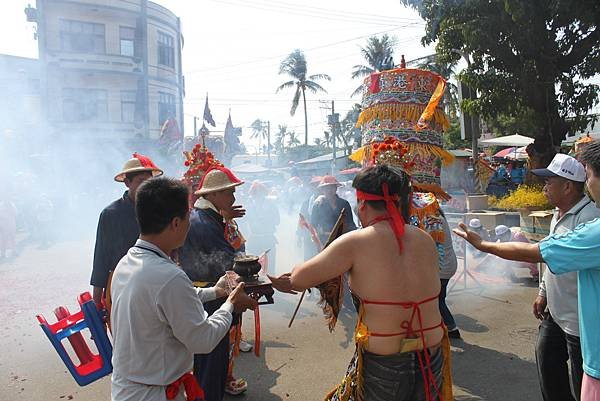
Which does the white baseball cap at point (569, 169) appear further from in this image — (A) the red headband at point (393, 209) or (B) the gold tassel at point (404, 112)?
(B) the gold tassel at point (404, 112)

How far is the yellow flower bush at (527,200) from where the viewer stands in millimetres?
10043

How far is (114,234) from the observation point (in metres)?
3.90

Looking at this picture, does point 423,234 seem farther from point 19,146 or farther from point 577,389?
point 19,146

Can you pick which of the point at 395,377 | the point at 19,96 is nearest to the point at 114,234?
the point at 395,377

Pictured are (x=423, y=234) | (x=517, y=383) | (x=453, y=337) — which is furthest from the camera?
(x=453, y=337)

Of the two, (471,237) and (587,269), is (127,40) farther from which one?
(587,269)

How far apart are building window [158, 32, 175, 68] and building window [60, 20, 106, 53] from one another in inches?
127

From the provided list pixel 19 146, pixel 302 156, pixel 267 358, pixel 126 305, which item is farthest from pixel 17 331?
pixel 302 156

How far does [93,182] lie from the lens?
19.8m

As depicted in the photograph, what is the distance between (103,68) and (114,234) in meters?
22.9

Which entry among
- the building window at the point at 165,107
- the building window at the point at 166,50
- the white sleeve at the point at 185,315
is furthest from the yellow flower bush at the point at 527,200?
the building window at the point at 166,50

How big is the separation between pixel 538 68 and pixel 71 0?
21.5 meters

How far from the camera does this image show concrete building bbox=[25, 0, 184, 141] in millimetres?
22438

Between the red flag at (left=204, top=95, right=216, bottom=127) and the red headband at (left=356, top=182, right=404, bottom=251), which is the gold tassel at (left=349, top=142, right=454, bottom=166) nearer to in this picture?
the red headband at (left=356, top=182, right=404, bottom=251)
